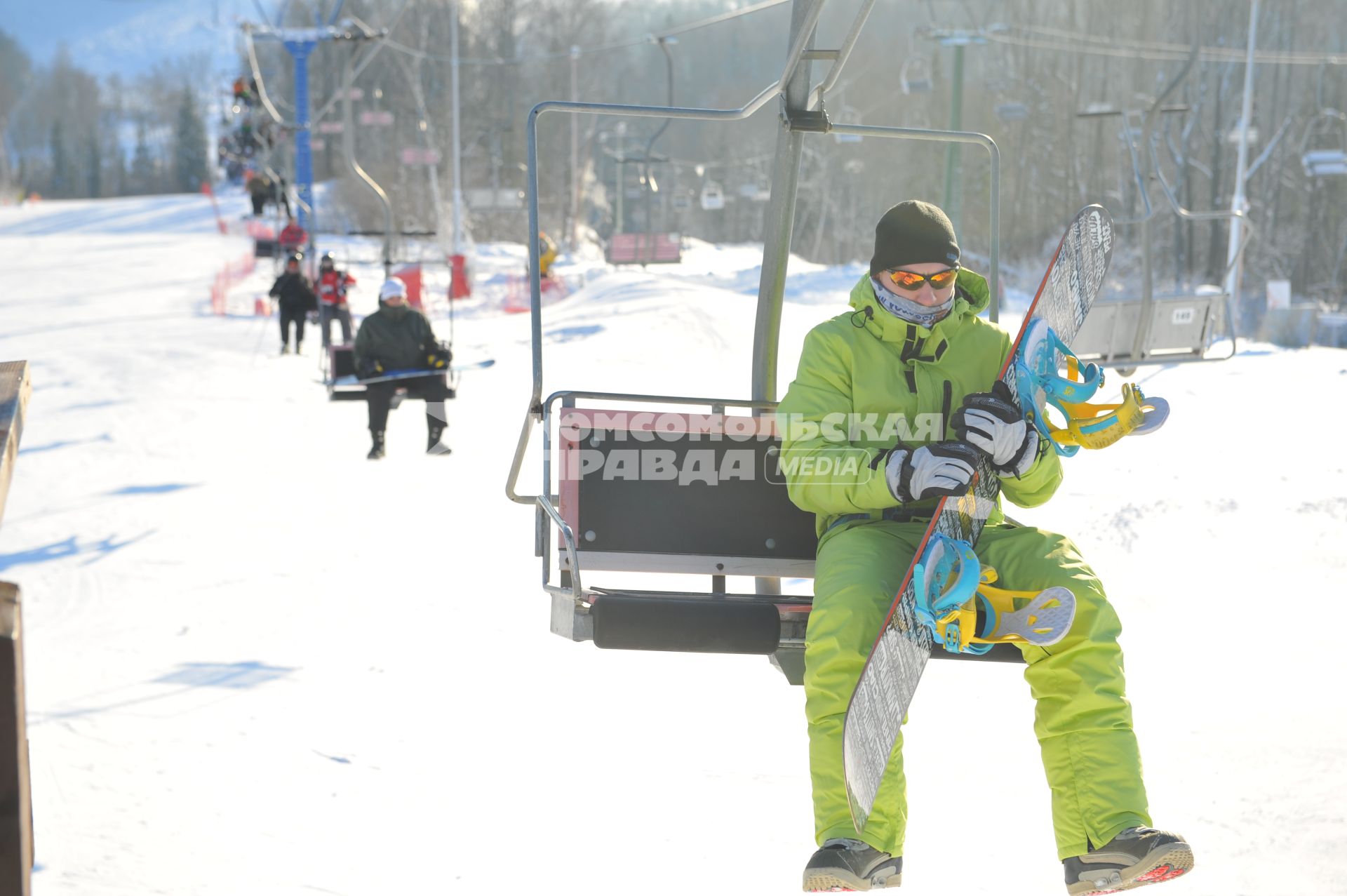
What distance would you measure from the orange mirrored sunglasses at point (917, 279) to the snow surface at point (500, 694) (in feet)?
6.00

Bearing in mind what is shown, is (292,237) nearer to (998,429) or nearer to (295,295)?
(295,295)

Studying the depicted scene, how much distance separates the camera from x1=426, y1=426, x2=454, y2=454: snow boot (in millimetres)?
9445

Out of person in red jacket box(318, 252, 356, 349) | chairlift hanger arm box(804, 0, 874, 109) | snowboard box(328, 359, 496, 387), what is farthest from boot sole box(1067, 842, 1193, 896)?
person in red jacket box(318, 252, 356, 349)

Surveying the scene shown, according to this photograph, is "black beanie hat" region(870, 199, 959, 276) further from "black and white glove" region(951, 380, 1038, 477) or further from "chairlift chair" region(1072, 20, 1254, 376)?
"chairlift chair" region(1072, 20, 1254, 376)

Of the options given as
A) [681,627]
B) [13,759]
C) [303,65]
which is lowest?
[681,627]

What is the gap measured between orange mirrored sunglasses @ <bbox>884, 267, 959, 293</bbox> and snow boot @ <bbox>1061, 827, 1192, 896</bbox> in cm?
125

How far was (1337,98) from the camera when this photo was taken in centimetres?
3572

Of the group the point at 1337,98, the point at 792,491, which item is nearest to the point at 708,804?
the point at 792,491

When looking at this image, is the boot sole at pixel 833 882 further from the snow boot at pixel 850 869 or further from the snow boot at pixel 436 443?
the snow boot at pixel 436 443

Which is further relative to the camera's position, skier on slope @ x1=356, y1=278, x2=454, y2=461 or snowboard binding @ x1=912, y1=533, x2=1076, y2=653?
skier on slope @ x1=356, y1=278, x2=454, y2=461

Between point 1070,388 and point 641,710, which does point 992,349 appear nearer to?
point 1070,388

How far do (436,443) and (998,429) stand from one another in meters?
7.39

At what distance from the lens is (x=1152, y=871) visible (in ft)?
7.87

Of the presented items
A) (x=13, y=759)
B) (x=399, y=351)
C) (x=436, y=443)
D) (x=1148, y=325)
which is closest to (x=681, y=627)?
(x=13, y=759)
